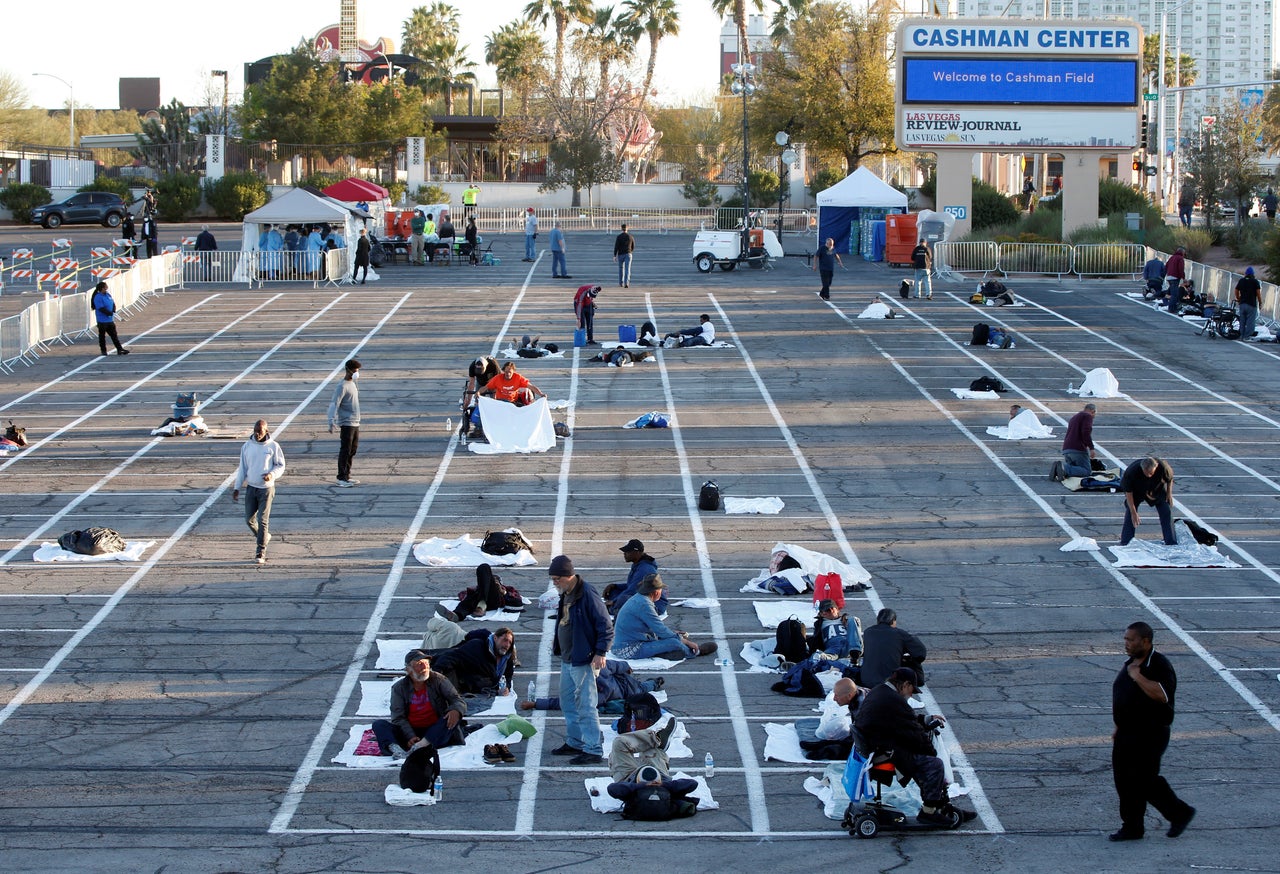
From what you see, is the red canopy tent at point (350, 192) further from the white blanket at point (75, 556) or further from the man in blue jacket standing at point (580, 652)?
the man in blue jacket standing at point (580, 652)

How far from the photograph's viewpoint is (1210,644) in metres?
13.7

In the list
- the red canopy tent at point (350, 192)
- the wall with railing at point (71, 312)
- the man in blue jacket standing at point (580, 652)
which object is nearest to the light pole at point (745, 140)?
the red canopy tent at point (350, 192)

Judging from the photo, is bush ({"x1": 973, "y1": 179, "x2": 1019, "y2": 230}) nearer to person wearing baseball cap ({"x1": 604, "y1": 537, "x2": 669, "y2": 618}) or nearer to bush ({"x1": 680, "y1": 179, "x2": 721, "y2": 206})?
bush ({"x1": 680, "y1": 179, "x2": 721, "y2": 206})

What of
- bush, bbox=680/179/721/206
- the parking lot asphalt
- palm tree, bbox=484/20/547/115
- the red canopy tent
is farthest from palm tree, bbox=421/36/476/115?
the parking lot asphalt

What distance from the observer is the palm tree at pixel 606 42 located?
83.2m

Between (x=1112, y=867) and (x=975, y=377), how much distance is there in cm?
2012

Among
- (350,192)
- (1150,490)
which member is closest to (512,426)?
(1150,490)

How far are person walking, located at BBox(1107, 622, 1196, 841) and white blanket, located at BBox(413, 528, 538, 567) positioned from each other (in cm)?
828

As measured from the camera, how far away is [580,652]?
1082cm

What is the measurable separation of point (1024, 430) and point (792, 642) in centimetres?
1121

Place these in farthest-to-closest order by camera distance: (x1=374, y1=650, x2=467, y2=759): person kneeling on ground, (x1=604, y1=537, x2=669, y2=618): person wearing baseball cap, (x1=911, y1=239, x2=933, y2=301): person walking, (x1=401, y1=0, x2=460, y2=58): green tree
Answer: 1. (x1=401, y1=0, x2=460, y2=58): green tree
2. (x1=911, y1=239, x2=933, y2=301): person walking
3. (x1=604, y1=537, x2=669, y2=618): person wearing baseball cap
4. (x1=374, y1=650, x2=467, y2=759): person kneeling on ground

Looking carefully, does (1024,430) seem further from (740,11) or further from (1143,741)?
(740,11)

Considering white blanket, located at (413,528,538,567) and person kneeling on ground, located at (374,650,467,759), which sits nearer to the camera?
person kneeling on ground, located at (374,650,467,759)

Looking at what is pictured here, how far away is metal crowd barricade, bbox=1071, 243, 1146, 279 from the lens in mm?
41406
